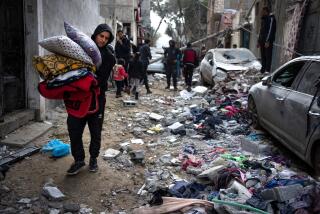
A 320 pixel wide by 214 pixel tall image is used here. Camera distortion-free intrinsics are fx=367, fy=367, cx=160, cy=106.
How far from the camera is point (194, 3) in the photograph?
133ft

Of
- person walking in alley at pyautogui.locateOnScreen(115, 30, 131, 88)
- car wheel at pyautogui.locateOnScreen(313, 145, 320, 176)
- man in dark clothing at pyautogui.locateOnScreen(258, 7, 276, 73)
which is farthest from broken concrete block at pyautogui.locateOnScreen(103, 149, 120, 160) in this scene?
man in dark clothing at pyautogui.locateOnScreen(258, 7, 276, 73)

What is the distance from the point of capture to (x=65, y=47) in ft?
13.3

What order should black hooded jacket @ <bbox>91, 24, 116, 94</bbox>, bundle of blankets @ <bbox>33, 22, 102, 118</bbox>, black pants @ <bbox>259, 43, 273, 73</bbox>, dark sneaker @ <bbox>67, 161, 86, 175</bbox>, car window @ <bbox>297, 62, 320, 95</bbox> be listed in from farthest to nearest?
black pants @ <bbox>259, 43, 273, 73</bbox>
car window @ <bbox>297, 62, 320, 95</bbox>
dark sneaker @ <bbox>67, 161, 86, 175</bbox>
black hooded jacket @ <bbox>91, 24, 116, 94</bbox>
bundle of blankets @ <bbox>33, 22, 102, 118</bbox>

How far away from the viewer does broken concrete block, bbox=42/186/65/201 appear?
13.3ft

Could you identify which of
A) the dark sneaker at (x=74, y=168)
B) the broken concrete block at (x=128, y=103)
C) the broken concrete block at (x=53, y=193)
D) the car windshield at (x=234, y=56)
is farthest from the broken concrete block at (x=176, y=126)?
the car windshield at (x=234, y=56)

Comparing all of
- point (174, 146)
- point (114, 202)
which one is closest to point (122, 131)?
point (174, 146)

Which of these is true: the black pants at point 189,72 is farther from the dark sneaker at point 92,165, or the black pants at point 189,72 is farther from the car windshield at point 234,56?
the dark sneaker at point 92,165

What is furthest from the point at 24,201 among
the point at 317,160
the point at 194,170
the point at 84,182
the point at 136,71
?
the point at 136,71

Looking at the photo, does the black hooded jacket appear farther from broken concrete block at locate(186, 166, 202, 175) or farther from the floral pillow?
broken concrete block at locate(186, 166, 202, 175)

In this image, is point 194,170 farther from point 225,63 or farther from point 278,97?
point 225,63

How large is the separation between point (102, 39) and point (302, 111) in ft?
8.98

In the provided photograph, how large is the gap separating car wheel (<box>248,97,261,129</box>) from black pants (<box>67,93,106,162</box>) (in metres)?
3.74

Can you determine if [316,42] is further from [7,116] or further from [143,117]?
[7,116]

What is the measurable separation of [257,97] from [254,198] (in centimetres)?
386
